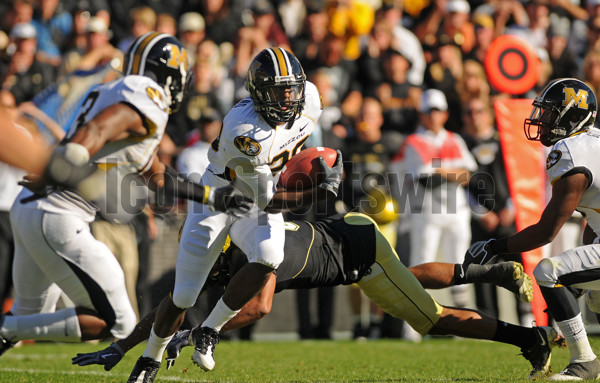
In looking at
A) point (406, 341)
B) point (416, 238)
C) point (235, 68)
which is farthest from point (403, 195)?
point (235, 68)

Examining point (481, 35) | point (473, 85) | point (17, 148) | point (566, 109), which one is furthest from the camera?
point (481, 35)

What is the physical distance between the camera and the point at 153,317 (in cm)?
487

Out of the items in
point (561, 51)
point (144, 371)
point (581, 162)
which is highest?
point (561, 51)

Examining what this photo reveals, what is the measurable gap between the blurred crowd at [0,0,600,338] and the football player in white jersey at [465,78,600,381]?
9.07 ft

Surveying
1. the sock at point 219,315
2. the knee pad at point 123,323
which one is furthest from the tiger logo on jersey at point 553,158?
the knee pad at point 123,323

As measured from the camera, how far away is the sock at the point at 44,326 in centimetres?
406

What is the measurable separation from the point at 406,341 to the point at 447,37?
12.6 ft

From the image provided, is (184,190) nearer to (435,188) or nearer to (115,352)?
(115,352)

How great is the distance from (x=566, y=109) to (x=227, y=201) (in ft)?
6.99

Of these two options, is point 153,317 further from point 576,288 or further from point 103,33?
point 103,33

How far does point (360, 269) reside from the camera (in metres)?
4.95

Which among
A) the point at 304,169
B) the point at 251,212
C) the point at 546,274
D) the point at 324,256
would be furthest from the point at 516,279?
the point at 251,212

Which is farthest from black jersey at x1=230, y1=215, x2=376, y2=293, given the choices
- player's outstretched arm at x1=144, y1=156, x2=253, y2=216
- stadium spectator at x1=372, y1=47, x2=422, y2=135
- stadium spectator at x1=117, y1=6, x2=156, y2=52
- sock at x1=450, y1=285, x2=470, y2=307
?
stadium spectator at x1=117, y1=6, x2=156, y2=52

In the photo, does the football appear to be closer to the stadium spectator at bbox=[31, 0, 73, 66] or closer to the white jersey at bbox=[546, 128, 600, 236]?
the white jersey at bbox=[546, 128, 600, 236]
